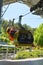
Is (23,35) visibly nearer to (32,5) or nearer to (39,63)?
(32,5)

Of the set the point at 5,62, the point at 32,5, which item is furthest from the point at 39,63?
the point at 32,5

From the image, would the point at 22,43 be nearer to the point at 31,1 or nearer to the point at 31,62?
the point at 31,1

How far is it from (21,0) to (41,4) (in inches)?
75.3

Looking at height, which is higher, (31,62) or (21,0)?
(21,0)

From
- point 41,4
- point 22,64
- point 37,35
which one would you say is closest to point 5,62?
point 22,64

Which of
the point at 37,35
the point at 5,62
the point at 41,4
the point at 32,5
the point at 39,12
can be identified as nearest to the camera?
the point at 5,62

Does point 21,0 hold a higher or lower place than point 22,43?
higher

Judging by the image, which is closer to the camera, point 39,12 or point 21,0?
point 21,0

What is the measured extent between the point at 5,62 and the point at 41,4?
1459 centimetres

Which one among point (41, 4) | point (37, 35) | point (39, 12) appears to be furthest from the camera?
point (37, 35)

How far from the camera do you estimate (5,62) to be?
17.0 ft

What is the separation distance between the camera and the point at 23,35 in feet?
71.1

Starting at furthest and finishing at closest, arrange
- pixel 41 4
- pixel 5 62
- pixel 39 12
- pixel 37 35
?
pixel 37 35, pixel 39 12, pixel 41 4, pixel 5 62

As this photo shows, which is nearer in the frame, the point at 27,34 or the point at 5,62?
the point at 5,62
